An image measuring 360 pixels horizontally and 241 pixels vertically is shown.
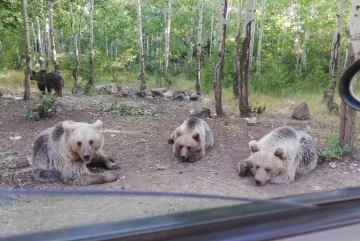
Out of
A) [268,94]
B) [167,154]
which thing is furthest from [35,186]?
[268,94]

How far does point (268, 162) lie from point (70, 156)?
283cm

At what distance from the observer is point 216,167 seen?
19.7ft

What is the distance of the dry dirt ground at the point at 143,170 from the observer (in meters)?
1.14

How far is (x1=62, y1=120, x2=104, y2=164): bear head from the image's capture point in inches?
205

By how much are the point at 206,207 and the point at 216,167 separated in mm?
4941

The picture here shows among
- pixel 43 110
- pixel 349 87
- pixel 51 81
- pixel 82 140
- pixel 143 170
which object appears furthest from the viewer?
pixel 51 81

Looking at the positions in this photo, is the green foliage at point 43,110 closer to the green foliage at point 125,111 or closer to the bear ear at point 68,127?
the green foliage at point 125,111

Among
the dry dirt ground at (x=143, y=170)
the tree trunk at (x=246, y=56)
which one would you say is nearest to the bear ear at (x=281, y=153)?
the dry dirt ground at (x=143, y=170)

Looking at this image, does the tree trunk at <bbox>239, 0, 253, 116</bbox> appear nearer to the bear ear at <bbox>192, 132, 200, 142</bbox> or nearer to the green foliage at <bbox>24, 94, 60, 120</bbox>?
the bear ear at <bbox>192, 132, 200, 142</bbox>

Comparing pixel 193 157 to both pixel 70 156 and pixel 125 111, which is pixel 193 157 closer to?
pixel 70 156

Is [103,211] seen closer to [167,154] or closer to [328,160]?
[167,154]

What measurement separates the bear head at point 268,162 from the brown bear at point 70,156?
201 cm

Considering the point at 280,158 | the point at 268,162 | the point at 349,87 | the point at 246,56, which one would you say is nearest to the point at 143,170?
the point at 268,162

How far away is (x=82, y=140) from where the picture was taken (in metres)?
5.21
